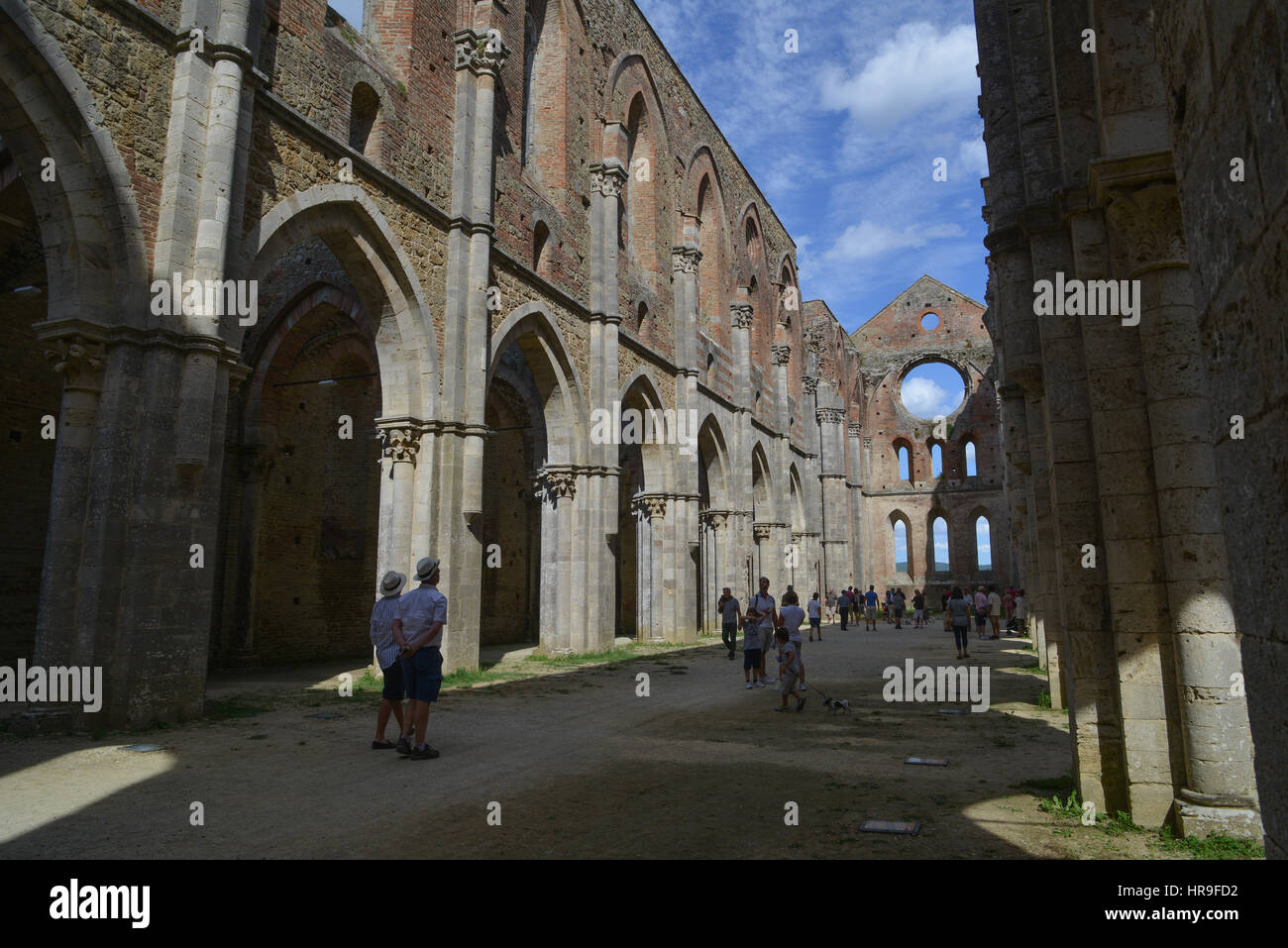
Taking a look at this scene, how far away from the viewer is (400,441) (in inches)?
504

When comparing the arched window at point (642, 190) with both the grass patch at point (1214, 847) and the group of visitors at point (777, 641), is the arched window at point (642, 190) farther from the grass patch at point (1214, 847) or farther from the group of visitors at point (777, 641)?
the grass patch at point (1214, 847)

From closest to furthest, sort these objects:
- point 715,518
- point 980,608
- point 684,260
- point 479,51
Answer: point 479,51 < point 980,608 < point 684,260 < point 715,518

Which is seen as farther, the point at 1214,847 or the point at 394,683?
the point at 394,683

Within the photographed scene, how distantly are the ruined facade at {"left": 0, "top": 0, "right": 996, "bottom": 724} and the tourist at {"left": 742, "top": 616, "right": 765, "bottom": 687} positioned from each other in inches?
177

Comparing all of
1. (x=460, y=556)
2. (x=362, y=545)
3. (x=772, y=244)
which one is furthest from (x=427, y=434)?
(x=772, y=244)

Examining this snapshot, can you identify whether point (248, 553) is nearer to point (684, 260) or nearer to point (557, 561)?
point (557, 561)

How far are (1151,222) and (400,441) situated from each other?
10716mm

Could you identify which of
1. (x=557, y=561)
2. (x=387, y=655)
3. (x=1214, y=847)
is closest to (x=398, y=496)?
(x=557, y=561)

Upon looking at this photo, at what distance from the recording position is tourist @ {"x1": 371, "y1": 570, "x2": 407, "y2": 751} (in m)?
6.92

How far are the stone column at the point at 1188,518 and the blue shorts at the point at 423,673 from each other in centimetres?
518

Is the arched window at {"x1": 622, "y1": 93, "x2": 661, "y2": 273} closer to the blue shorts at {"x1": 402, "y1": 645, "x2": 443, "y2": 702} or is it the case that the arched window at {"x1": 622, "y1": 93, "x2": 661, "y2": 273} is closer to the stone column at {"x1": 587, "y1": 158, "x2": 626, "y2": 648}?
the stone column at {"x1": 587, "y1": 158, "x2": 626, "y2": 648}

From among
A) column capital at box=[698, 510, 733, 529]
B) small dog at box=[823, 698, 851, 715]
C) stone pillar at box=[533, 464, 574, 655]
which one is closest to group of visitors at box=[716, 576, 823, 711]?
small dog at box=[823, 698, 851, 715]

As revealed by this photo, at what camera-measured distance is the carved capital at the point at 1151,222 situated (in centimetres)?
438
